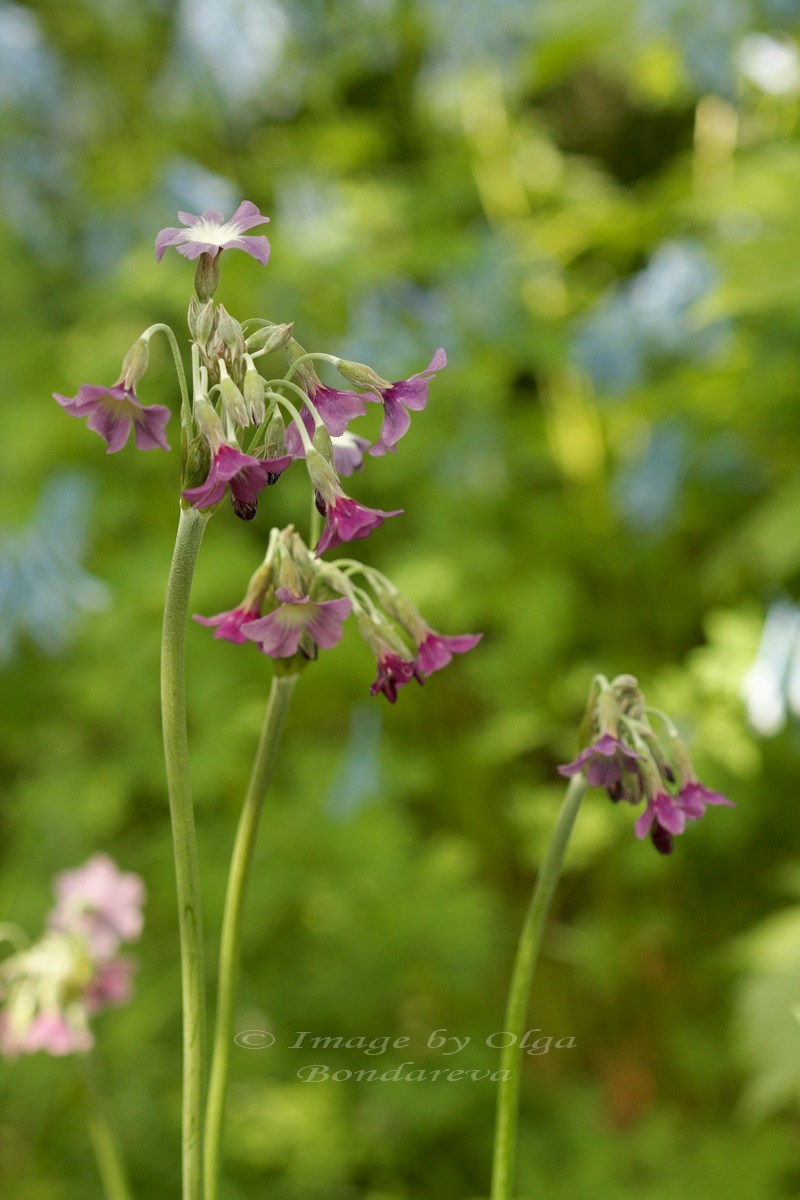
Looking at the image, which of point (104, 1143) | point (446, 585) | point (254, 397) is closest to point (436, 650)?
point (254, 397)

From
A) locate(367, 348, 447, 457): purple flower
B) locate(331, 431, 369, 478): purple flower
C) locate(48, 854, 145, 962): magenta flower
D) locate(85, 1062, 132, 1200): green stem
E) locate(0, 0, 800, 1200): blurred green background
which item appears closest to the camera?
locate(367, 348, 447, 457): purple flower

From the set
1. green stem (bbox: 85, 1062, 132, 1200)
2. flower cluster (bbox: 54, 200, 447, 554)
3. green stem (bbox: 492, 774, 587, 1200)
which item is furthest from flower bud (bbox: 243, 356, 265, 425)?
green stem (bbox: 85, 1062, 132, 1200)

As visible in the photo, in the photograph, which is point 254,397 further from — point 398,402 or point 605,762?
point 605,762

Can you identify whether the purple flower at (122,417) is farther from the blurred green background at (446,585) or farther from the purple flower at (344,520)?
the blurred green background at (446,585)

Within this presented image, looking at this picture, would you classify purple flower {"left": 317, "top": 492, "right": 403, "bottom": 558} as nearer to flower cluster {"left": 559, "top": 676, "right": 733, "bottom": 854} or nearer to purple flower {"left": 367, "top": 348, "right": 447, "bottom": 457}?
purple flower {"left": 367, "top": 348, "right": 447, "bottom": 457}

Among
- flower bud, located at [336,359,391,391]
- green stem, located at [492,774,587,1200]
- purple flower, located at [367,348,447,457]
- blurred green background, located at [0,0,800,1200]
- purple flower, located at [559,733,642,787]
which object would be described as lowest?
green stem, located at [492,774,587,1200]

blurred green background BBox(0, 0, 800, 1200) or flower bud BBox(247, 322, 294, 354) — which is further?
blurred green background BBox(0, 0, 800, 1200)

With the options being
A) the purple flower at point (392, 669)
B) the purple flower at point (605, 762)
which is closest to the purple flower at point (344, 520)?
the purple flower at point (392, 669)
